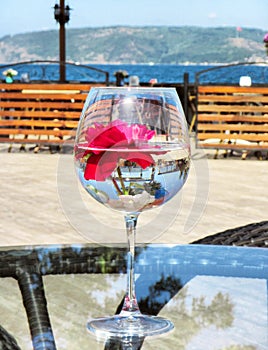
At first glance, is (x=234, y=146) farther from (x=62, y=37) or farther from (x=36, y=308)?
(x=36, y=308)

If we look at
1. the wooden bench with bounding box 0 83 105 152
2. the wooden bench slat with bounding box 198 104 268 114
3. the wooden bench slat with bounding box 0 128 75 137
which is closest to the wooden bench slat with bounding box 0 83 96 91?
the wooden bench with bounding box 0 83 105 152

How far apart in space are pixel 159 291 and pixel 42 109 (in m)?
7.11

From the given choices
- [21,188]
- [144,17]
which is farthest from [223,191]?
[144,17]

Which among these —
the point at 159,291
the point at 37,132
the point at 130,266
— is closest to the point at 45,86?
the point at 37,132

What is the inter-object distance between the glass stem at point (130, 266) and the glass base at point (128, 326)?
1 centimetres

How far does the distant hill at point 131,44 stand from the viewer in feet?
236

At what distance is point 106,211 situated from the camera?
4.62 meters

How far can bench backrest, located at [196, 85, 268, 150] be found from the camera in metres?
7.38

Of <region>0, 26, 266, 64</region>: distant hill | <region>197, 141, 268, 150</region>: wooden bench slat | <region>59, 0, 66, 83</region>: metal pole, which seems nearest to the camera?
<region>197, 141, 268, 150</region>: wooden bench slat

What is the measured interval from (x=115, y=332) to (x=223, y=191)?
4595 mm

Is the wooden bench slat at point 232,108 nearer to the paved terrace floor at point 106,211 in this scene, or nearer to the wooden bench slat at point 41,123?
the paved terrace floor at point 106,211

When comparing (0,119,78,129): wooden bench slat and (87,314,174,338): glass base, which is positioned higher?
(87,314,174,338): glass base

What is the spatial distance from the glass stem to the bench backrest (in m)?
6.57

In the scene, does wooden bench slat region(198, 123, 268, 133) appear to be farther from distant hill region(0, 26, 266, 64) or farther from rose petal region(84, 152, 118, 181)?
distant hill region(0, 26, 266, 64)
